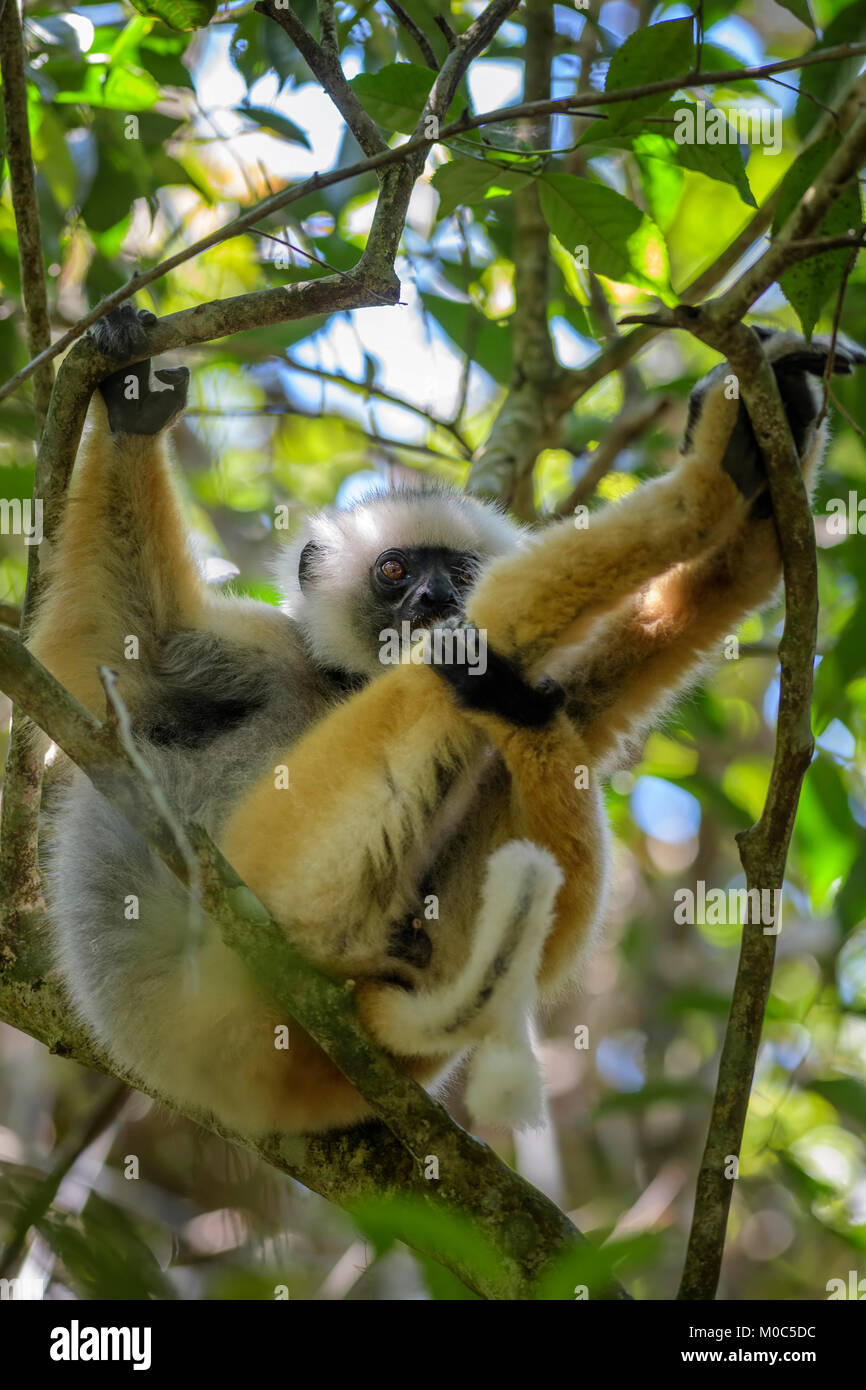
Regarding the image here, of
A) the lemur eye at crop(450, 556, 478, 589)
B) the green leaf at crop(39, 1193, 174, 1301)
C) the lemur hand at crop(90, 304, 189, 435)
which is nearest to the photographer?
the green leaf at crop(39, 1193, 174, 1301)

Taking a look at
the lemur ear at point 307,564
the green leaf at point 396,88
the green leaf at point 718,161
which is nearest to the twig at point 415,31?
the green leaf at point 396,88

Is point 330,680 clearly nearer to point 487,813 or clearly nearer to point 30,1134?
point 487,813

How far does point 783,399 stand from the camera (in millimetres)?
3260

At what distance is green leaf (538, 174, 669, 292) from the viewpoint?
3730mm

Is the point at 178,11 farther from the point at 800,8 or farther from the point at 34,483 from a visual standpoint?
the point at 800,8

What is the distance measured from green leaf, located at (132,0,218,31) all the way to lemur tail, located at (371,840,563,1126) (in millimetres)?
2962

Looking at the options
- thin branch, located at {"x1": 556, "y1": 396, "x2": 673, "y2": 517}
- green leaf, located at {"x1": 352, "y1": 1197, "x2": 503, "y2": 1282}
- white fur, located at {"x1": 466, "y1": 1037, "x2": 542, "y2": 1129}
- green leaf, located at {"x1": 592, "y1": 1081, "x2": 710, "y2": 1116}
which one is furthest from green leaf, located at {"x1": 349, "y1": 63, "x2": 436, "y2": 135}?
green leaf, located at {"x1": 592, "y1": 1081, "x2": 710, "y2": 1116}

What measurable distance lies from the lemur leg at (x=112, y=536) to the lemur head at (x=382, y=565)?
2.62 feet

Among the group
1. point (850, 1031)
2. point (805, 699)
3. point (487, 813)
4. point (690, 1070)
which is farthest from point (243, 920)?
point (690, 1070)

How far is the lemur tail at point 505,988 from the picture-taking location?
3.15 metres

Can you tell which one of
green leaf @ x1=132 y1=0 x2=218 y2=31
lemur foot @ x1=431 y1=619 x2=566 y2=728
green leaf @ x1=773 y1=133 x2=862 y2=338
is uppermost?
green leaf @ x1=132 y1=0 x2=218 y2=31

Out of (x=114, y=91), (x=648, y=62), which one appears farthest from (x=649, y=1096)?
(x=114, y=91)

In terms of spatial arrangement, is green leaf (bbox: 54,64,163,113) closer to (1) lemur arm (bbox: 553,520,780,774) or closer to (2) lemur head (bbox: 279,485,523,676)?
(2) lemur head (bbox: 279,485,523,676)

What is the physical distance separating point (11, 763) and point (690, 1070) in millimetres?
7224
